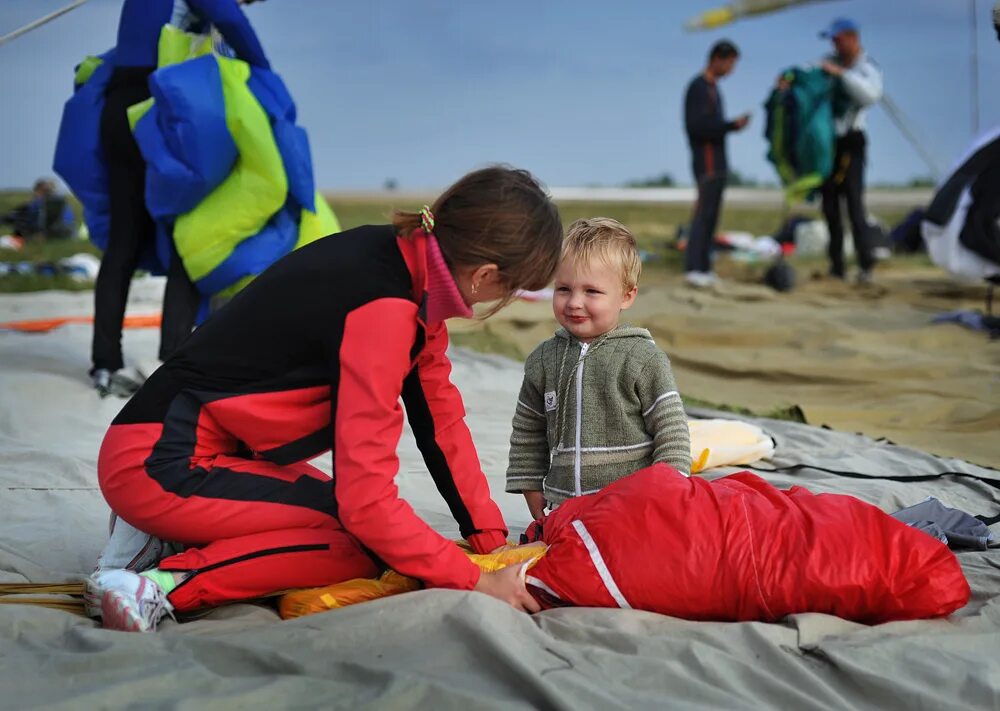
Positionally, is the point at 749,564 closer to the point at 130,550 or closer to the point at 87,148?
the point at 130,550

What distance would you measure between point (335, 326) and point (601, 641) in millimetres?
664

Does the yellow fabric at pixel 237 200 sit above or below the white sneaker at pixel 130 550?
above

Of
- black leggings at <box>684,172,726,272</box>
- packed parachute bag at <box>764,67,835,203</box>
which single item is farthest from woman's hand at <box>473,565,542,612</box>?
packed parachute bag at <box>764,67,835,203</box>

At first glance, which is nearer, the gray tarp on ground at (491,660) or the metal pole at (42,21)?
the gray tarp on ground at (491,660)

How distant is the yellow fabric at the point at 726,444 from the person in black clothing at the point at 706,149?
4.66 m

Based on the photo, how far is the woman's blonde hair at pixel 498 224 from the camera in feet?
5.93

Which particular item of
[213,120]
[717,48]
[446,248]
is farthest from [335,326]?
[717,48]

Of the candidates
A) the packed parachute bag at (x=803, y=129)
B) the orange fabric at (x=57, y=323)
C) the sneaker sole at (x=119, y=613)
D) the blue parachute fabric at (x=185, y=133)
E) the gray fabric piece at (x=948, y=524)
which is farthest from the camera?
the packed parachute bag at (x=803, y=129)

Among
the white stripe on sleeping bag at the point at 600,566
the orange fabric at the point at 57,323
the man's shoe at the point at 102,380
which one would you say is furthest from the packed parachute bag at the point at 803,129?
the white stripe on sleeping bag at the point at 600,566

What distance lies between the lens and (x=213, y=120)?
362cm

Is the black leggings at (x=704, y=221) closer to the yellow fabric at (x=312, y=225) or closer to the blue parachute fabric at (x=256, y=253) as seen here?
the yellow fabric at (x=312, y=225)

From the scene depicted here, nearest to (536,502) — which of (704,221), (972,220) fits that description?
(972,220)

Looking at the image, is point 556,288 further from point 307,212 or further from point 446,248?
point 307,212

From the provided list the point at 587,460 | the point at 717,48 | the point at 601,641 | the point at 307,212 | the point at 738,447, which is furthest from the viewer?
the point at 717,48
